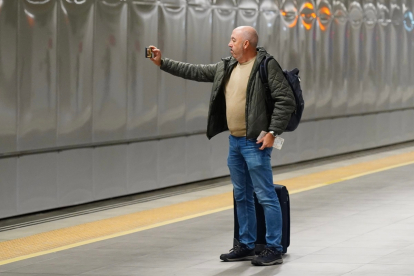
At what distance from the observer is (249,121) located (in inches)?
263

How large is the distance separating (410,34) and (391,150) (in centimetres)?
305

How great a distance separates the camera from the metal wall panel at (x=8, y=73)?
8.73 metres

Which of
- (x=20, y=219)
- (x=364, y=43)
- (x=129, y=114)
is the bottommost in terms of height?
(x=20, y=219)

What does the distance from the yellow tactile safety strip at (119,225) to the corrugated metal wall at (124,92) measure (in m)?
0.76

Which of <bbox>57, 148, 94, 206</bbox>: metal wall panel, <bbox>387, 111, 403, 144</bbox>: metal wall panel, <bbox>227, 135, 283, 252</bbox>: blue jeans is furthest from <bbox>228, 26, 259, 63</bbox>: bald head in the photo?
<bbox>387, 111, 403, 144</bbox>: metal wall panel

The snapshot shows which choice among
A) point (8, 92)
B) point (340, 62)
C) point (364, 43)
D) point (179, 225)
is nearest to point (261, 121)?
point (179, 225)

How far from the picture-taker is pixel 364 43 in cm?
1691

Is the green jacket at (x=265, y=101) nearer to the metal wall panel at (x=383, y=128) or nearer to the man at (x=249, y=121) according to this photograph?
the man at (x=249, y=121)

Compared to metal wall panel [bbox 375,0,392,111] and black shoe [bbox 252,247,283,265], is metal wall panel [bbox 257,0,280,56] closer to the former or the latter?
metal wall panel [bbox 375,0,392,111]

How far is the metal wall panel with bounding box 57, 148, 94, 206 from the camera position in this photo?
961 cm

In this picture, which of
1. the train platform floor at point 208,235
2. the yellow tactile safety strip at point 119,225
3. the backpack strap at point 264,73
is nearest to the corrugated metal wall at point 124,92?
the train platform floor at point 208,235

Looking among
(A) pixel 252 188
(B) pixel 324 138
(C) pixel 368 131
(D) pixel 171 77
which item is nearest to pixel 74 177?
(D) pixel 171 77

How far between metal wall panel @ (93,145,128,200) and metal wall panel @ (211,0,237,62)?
231cm

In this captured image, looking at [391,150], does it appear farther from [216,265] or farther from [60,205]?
[216,265]
